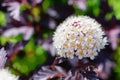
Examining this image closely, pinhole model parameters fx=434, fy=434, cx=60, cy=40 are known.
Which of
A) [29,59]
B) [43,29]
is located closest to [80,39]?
[43,29]

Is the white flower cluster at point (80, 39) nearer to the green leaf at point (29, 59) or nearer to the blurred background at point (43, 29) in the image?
the blurred background at point (43, 29)

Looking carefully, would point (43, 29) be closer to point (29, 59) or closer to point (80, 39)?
point (29, 59)

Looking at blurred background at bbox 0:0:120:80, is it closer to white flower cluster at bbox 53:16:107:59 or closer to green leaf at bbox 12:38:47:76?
green leaf at bbox 12:38:47:76

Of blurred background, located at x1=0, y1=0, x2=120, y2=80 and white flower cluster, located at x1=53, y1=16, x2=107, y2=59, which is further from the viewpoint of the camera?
blurred background, located at x1=0, y1=0, x2=120, y2=80

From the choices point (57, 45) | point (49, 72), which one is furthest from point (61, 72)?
point (57, 45)

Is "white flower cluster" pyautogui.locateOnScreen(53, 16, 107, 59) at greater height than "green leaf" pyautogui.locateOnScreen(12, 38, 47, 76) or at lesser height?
lesser

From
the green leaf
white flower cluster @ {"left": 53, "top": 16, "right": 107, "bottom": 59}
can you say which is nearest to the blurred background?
the green leaf

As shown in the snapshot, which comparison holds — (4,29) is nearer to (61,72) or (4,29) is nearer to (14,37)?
(14,37)
